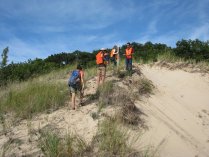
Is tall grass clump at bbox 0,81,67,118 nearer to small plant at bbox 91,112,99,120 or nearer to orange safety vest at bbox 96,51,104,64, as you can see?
small plant at bbox 91,112,99,120

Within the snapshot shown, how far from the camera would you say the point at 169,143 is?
983 centimetres

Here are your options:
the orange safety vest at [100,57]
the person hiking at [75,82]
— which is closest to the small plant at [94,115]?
the person hiking at [75,82]

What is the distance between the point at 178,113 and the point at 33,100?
18.4ft

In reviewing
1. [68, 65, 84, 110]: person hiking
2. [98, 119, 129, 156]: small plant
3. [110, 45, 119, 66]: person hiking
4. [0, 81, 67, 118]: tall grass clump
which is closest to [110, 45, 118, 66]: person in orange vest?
[110, 45, 119, 66]: person hiking

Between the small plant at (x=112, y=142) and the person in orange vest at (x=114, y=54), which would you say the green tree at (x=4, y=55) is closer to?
the small plant at (x=112, y=142)

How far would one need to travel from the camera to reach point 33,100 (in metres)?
11.6

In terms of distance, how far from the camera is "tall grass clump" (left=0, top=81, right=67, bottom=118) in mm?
11156

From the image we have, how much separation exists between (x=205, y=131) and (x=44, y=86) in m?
6.47

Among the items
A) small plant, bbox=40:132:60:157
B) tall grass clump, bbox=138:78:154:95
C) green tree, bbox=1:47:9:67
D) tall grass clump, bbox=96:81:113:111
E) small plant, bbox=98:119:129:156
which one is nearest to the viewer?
small plant, bbox=40:132:60:157

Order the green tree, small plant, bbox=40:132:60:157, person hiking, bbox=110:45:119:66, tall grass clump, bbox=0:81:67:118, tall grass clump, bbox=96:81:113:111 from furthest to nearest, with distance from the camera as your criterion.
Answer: person hiking, bbox=110:45:119:66, tall grass clump, bbox=0:81:67:118, tall grass clump, bbox=96:81:113:111, the green tree, small plant, bbox=40:132:60:157

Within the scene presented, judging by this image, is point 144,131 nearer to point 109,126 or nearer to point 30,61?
point 109,126

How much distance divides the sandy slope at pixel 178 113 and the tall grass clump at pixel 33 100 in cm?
300

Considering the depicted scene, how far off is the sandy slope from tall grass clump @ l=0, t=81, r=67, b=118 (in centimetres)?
300

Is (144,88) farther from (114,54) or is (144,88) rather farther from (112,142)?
(112,142)
